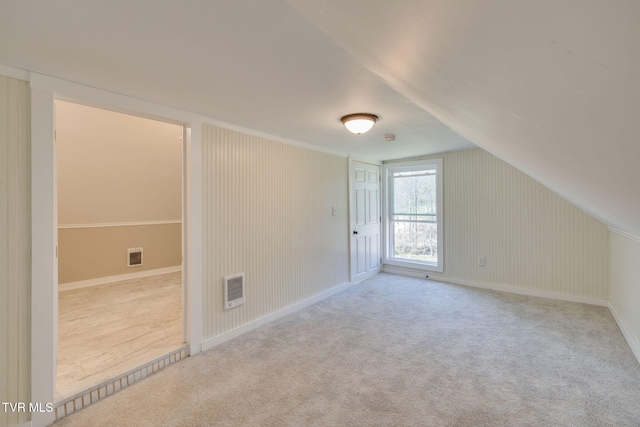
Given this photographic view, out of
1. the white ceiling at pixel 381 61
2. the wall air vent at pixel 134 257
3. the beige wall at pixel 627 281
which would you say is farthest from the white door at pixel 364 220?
the wall air vent at pixel 134 257

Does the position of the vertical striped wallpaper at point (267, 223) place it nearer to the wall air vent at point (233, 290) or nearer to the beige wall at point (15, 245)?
the wall air vent at point (233, 290)

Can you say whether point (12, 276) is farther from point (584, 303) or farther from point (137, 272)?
point (584, 303)

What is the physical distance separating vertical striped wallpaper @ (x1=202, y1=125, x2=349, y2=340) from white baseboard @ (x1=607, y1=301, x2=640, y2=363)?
9.90ft

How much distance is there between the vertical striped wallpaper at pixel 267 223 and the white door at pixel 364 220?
27cm

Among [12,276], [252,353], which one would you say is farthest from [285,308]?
[12,276]

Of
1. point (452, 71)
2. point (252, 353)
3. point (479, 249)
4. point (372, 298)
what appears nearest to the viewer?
point (452, 71)

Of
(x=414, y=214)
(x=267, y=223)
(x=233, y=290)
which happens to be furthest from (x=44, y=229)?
(x=414, y=214)

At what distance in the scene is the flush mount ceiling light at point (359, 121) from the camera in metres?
2.52

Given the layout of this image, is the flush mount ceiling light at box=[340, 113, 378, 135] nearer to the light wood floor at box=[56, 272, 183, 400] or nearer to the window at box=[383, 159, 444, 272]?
the light wood floor at box=[56, 272, 183, 400]

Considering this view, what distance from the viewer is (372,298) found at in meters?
3.99

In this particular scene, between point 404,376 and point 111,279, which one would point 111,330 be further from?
point 404,376

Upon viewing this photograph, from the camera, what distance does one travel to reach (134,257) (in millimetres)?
4863

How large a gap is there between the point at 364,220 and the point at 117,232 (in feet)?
13.1

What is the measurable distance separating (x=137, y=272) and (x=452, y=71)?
5.46 meters
